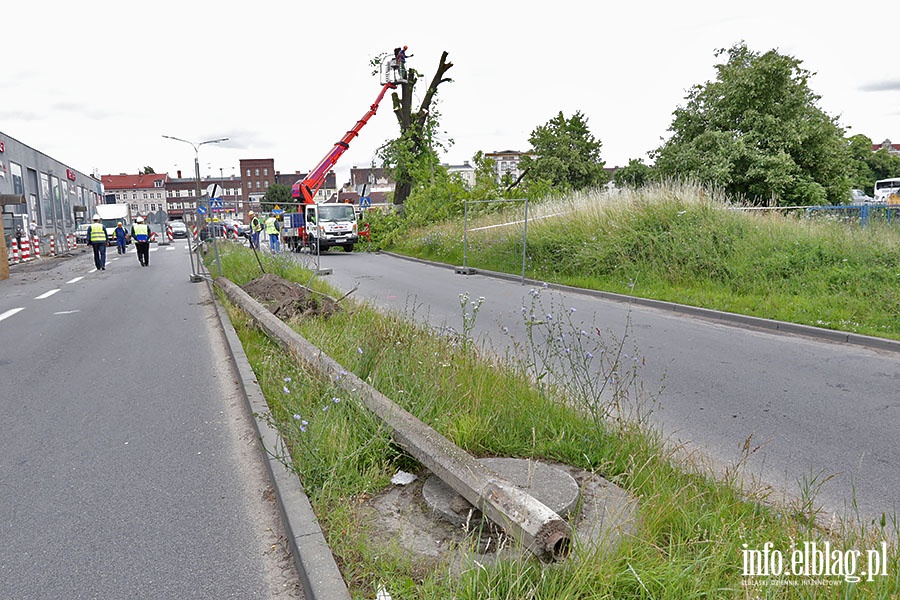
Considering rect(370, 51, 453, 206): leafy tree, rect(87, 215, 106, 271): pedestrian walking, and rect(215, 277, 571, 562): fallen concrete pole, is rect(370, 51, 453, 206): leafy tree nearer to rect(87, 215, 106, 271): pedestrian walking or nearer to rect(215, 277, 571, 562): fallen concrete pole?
rect(87, 215, 106, 271): pedestrian walking

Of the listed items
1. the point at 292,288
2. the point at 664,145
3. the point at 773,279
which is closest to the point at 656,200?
the point at 773,279

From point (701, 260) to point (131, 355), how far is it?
35.7 ft

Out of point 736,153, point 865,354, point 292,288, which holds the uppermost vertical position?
point 736,153

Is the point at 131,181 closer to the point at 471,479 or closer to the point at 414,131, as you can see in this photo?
the point at 414,131

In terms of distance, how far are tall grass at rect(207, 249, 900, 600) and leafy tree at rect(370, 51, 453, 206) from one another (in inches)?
1126

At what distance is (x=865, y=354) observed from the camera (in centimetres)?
841

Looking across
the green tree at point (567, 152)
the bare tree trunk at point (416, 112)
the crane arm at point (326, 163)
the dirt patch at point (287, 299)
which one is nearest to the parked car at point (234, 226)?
the crane arm at point (326, 163)

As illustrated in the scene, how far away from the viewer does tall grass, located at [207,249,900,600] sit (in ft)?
8.78

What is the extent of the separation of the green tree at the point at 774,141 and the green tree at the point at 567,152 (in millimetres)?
25131

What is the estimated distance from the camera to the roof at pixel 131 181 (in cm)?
15275

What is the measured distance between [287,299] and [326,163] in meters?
21.9

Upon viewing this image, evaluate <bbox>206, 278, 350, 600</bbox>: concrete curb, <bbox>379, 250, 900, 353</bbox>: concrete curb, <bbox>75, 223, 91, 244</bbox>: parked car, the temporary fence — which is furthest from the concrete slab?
<bbox>75, 223, 91, 244</bbox>: parked car

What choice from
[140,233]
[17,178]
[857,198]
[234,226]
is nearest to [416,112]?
[234,226]

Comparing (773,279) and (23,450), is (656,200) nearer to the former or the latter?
(773,279)
